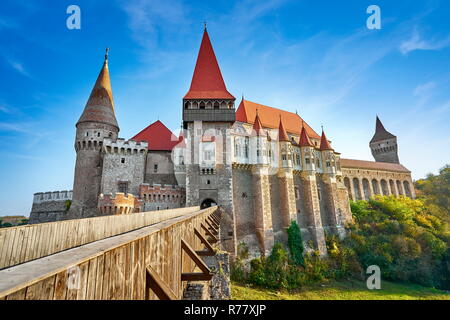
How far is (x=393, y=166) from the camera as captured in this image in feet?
136

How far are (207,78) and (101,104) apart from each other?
10.9 m

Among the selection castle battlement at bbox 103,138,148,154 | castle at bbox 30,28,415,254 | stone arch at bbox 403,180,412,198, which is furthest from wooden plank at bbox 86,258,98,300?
stone arch at bbox 403,180,412,198

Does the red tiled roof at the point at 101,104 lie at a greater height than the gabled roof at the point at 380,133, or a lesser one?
lesser

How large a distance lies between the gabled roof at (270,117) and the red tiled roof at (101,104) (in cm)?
1324

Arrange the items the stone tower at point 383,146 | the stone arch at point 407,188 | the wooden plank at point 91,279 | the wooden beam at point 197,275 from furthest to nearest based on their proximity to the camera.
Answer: the stone tower at point 383,146 < the stone arch at point 407,188 < the wooden beam at point 197,275 < the wooden plank at point 91,279

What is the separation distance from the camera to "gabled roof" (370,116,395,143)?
154 feet

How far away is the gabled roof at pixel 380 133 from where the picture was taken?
4691 cm

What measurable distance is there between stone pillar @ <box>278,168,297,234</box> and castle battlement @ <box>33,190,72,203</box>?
792 inches

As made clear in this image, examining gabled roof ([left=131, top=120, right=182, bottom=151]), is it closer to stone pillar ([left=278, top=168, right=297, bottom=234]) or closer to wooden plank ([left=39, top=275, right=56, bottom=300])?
stone pillar ([left=278, top=168, right=297, bottom=234])

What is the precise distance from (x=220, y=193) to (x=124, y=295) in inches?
726

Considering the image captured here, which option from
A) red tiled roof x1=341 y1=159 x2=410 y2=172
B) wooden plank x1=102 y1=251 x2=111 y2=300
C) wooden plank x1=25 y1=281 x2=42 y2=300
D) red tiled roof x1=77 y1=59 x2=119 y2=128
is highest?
red tiled roof x1=77 y1=59 x2=119 y2=128

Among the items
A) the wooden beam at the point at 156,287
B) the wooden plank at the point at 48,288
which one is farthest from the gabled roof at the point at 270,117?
the wooden plank at the point at 48,288

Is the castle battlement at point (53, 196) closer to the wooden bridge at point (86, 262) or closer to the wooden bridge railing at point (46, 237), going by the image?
Answer: the wooden bridge at point (86, 262)

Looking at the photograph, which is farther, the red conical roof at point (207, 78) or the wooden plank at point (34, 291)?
the red conical roof at point (207, 78)
